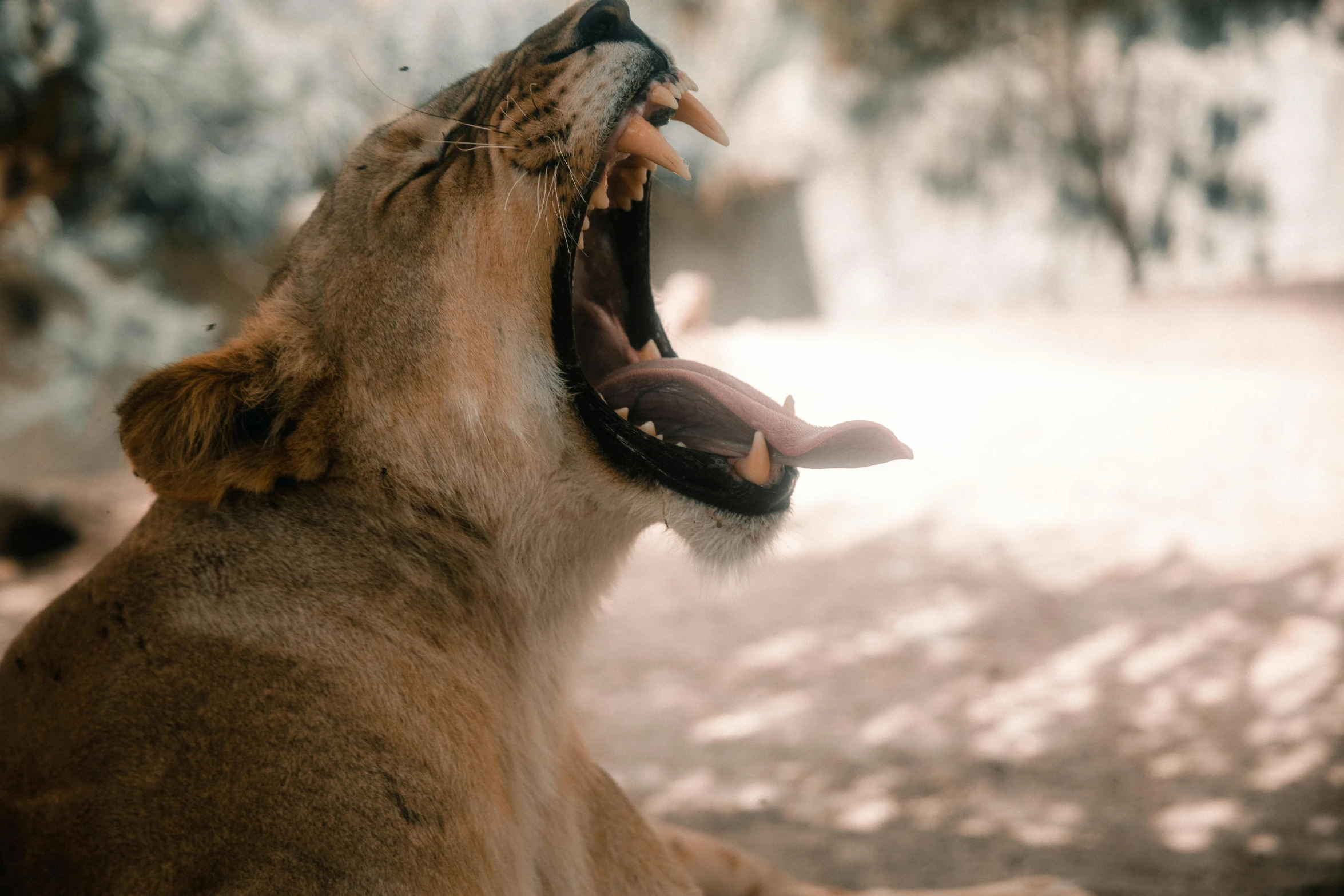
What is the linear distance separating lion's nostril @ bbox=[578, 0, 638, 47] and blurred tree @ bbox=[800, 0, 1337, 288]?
13.7m

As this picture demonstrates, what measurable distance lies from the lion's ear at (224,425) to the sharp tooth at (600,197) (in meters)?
0.59

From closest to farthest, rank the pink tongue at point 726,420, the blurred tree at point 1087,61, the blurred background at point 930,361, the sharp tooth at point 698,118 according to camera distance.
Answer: the pink tongue at point 726,420 → the sharp tooth at point 698,118 → the blurred background at point 930,361 → the blurred tree at point 1087,61

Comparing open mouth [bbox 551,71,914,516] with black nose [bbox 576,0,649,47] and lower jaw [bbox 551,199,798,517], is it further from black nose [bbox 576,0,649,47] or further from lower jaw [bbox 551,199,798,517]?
black nose [bbox 576,0,649,47]

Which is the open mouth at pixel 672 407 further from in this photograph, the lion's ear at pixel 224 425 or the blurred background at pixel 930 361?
the lion's ear at pixel 224 425

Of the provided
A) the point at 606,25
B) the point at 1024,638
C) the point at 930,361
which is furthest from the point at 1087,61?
the point at 606,25

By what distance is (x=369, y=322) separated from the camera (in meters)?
1.86

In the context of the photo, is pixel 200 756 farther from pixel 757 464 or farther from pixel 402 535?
pixel 757 464

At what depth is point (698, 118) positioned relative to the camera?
2.09 metres

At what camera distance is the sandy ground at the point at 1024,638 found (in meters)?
3.23

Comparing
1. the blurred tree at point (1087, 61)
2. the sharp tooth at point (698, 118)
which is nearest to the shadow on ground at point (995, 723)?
the sharp tooth at point (698, 118)

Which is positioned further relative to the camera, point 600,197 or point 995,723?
point 995,723

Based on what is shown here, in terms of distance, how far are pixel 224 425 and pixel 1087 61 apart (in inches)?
588

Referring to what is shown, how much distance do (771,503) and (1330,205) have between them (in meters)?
14.4

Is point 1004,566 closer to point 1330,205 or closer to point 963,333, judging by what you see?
point 963,333
